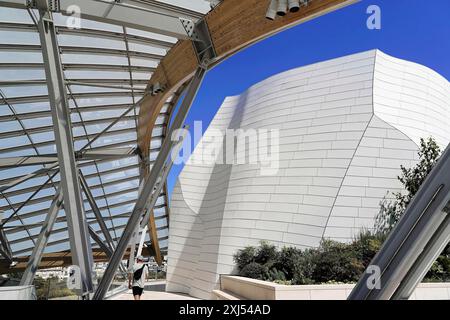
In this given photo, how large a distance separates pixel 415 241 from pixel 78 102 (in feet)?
69.2

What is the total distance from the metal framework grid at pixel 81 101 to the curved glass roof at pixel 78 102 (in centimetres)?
4

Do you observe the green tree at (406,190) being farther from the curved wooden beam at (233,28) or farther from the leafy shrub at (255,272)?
the curved wooden beam at (233,28)

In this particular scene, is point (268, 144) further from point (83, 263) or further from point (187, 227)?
point (83, 263)

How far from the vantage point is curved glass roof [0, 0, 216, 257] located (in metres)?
15.3

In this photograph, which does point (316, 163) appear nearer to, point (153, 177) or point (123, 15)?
point (153, 177)

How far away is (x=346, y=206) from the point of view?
19.9m

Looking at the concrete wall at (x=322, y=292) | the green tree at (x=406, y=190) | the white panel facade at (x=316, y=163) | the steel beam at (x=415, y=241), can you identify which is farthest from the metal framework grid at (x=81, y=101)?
the green tree at (x=406, y=190)

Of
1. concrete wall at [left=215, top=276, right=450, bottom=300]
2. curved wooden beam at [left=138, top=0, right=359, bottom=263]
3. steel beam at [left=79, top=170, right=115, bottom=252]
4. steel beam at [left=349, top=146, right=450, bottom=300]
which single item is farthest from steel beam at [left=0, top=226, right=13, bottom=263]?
steel beam at [left=349, top=146, right=450, bottom=300]

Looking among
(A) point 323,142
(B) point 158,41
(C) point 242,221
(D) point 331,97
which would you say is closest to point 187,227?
(C) point 242,221

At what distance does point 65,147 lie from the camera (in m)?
11.4

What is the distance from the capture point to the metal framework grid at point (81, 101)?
46.5 ft

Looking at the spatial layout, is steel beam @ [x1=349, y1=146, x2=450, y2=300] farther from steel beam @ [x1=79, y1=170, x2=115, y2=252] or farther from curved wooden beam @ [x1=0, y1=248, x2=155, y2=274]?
curved wooden beam @ [x1=0, y1=248, x2=155, y2=274]
